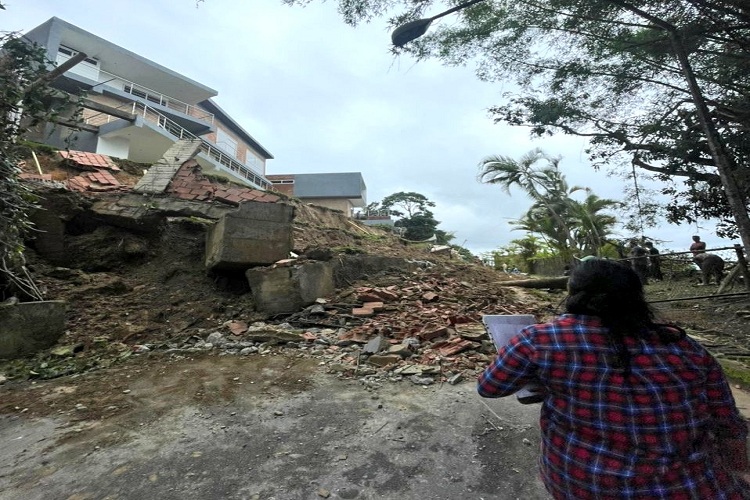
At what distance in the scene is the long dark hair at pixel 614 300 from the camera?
107 cm

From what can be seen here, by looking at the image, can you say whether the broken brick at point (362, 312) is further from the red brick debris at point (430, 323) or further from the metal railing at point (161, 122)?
the metal railing at point (161, 122)

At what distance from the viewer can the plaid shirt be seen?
101 centimetres

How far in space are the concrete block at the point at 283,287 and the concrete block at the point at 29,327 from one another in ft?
7.05

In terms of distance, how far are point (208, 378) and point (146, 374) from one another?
26.7 inches

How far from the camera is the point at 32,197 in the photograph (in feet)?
15.5

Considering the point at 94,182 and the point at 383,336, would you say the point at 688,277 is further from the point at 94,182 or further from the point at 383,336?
the point at 94,182

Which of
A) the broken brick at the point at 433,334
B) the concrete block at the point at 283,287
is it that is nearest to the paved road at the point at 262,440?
the broken brick at the point at 433,334

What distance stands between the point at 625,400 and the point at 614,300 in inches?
10.6

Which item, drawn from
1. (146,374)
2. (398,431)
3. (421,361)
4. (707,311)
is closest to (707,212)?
(707,311)

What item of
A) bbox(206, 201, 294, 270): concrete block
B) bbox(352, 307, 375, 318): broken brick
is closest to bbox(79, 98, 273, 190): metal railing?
bbox(206, 201, 294, 270): concrete block

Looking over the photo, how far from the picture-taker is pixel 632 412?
3.33 feet

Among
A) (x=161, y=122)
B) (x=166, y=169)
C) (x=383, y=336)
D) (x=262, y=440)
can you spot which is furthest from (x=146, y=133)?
(x=262, y=440)

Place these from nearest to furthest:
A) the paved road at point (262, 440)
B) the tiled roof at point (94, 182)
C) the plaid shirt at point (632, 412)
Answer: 1. the plaid shirt at point (632, 412)
2. the paved road at point (262, 440)
3. the tiled roof at point (94, 182)

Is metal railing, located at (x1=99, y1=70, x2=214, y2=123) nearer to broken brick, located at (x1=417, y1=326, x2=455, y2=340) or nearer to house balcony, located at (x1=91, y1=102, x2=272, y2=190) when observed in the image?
house balcony, located at (x1=91, y1=102, x2=272, y2=190)
